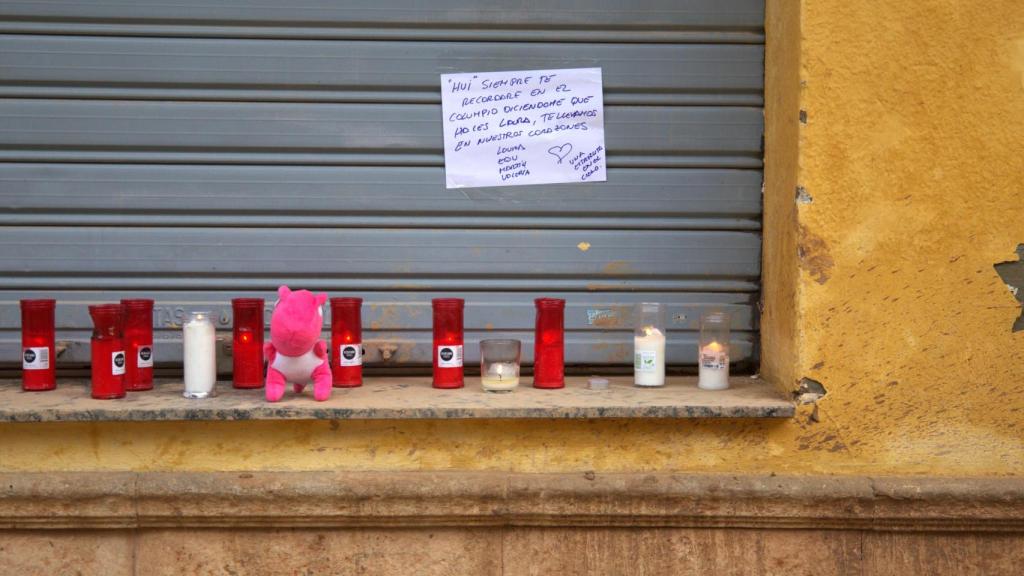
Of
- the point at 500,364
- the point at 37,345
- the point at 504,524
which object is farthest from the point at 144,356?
the point at 504,524

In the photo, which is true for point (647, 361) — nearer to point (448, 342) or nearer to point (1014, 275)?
point (448, 342)

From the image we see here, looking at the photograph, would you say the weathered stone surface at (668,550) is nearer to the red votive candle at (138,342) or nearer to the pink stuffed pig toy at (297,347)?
the pink stuffed pig toy at (297,347)

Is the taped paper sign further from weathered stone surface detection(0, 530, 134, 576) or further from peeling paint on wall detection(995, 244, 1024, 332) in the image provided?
weathered stone surface detection(0, 530, 134, 576)

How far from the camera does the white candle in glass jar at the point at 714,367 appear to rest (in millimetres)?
3475

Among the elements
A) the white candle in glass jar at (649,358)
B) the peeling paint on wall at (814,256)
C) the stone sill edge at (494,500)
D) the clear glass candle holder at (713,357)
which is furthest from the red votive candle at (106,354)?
the peeling paint on wall at (814,256)

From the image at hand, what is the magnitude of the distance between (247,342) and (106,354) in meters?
0.47

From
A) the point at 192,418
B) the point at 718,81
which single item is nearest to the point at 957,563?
the point at 718,81

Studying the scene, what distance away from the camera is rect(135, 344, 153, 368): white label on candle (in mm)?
3420

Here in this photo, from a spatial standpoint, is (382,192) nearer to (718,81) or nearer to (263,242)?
(263,242)

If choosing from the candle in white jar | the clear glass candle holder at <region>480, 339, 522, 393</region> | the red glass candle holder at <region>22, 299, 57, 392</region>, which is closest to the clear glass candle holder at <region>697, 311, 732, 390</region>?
the clear glass candle holder at <region>480, 339, 522, 393</region>

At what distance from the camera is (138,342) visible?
3.42 metres

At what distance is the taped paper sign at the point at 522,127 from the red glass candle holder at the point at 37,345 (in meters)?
1.50

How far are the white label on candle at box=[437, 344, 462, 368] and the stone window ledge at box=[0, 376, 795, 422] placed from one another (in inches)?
3.9

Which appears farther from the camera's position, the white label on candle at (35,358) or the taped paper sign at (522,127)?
the taped paper sign at (522,127)
